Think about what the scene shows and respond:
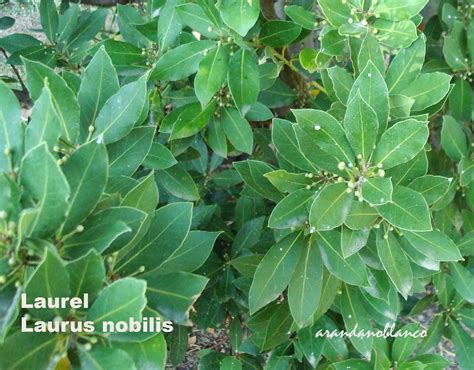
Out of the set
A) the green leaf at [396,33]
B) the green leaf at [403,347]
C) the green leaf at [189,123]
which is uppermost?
the green leaf at [396,33]

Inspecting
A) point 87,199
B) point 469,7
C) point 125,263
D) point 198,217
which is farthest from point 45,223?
point 469,7

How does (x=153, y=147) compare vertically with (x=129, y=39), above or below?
below

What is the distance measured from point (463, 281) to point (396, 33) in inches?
28.7

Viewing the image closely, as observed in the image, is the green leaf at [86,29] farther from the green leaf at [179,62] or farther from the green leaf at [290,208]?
the green leaf at [290,208]

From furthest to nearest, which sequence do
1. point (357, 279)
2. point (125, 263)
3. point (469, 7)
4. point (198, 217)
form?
point (469, 7) < point (198, 217) < point (357, 279) < point (125, 263)

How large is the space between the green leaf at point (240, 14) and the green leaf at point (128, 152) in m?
0.27

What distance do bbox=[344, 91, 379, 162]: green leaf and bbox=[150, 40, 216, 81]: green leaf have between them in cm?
42

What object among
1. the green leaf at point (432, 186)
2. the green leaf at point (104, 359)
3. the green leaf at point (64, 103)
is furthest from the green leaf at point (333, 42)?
the green leaf at point (104, 359)

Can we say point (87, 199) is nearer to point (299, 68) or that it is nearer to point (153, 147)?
point (153, 147)

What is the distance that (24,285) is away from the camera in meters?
0.68

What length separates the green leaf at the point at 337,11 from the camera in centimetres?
114

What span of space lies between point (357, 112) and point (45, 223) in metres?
0.56

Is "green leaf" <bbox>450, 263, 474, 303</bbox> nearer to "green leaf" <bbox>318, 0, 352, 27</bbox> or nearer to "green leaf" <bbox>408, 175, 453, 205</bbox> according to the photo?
"green leaf" <bbox>408, 175, 453, 205</bbox>

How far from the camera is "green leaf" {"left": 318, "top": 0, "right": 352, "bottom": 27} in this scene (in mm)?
1137
